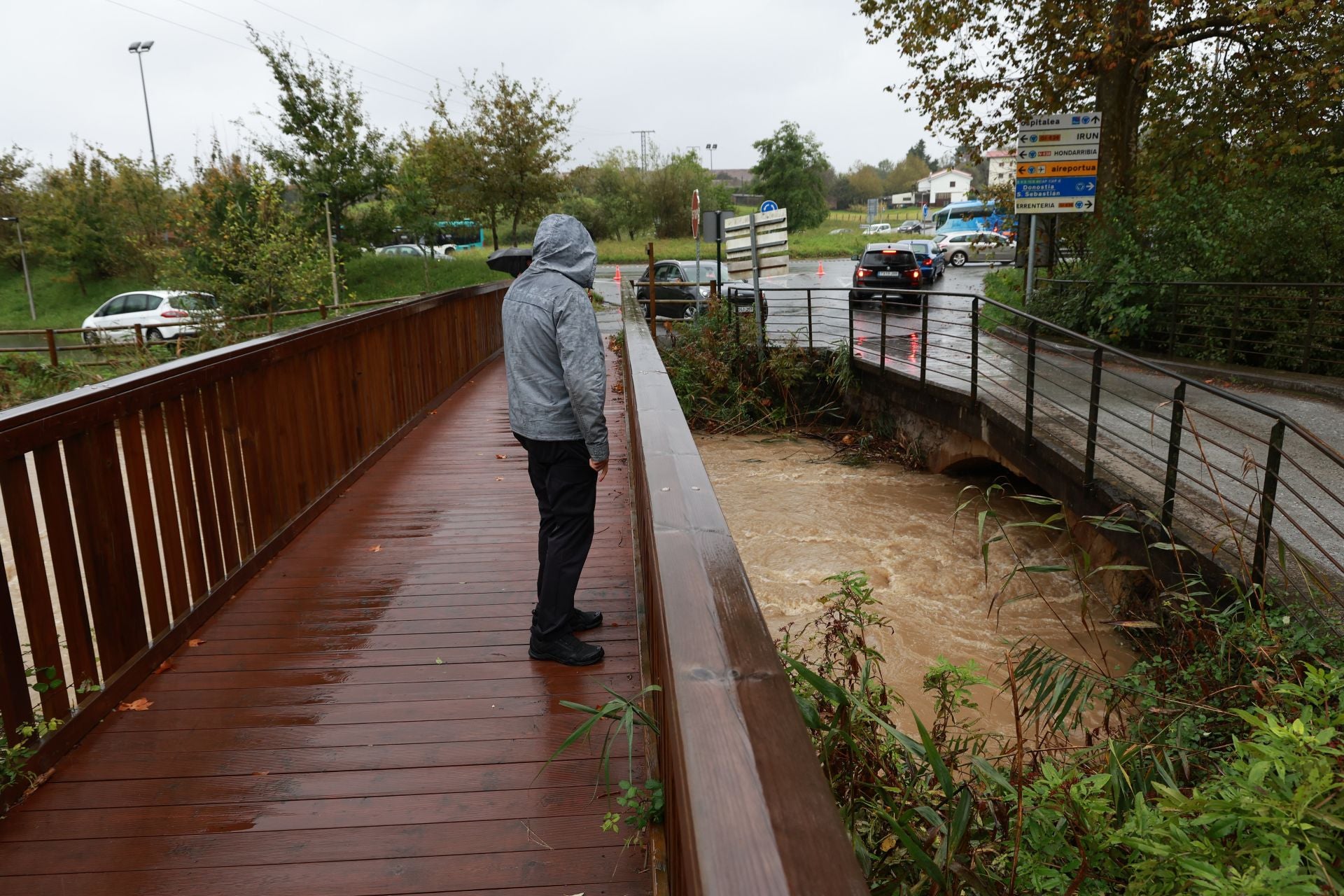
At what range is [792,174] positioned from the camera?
65.2 meters

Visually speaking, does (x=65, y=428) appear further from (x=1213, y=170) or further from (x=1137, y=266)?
(x=1213, y=170)

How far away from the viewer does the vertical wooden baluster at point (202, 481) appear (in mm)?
3818

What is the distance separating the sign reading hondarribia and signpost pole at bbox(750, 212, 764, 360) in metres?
4.00

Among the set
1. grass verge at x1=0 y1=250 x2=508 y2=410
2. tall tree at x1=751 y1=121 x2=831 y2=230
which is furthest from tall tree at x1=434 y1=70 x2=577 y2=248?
tall tree at x1=751 y1=121 x2=831 y2=230

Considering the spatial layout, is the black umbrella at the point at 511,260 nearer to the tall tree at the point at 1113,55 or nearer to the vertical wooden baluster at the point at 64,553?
the vertical wooden baluster at the point at 64,553

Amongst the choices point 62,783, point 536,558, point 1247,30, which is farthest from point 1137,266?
point 62,783

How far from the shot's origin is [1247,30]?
1364cm

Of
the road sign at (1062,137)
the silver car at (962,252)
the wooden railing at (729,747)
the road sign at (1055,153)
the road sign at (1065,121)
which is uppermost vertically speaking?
the road sign at (1065,121)

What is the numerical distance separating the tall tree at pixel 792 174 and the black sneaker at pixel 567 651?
62727mm

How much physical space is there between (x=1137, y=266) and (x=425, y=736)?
42.3 ft

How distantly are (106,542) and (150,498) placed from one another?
0.32 m

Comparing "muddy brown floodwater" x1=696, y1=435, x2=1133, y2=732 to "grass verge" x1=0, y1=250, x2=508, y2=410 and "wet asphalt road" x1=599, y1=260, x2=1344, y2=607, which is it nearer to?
"wet asphalt road" x1=599, y1=260, x2=1344, y2=607

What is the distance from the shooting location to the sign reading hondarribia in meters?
14.1

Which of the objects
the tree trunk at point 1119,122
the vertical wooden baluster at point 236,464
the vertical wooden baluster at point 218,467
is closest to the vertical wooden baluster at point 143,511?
the vertical wooden baluster at point 218,467
